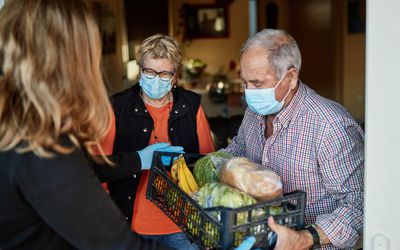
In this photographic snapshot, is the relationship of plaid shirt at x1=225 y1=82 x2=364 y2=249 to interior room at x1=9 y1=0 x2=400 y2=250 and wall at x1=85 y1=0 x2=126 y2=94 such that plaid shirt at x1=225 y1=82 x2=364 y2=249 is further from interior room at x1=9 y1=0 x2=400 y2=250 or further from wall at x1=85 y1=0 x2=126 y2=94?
wall at x1=85 y1=0 x2=126 y2=94

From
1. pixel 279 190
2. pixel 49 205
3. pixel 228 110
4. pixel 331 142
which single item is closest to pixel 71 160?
pixel 49 205

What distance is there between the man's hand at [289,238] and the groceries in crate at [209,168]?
0.35 metres

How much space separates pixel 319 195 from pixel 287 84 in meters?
0.43

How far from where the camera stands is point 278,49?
5.85ft

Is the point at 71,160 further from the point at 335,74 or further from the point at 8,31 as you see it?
the point at 335,74

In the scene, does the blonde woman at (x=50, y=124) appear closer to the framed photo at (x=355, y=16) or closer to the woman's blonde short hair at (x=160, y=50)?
the woman's blonde short hair at (x=160, y=50)

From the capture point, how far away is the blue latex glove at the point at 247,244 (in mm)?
1331

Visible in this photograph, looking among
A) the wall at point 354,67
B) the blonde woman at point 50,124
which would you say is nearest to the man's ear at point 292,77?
the blonde woman at point 50,124

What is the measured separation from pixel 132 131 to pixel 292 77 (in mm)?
815

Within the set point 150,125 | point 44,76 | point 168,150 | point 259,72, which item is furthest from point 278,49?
point 44,76

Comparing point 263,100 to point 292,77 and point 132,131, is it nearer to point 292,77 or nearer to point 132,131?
point 292,77

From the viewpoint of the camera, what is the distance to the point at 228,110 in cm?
548

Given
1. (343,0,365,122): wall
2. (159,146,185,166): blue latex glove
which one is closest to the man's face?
(159,146,185,166): blue latex glove

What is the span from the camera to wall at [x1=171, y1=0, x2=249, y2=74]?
24.0 ft
